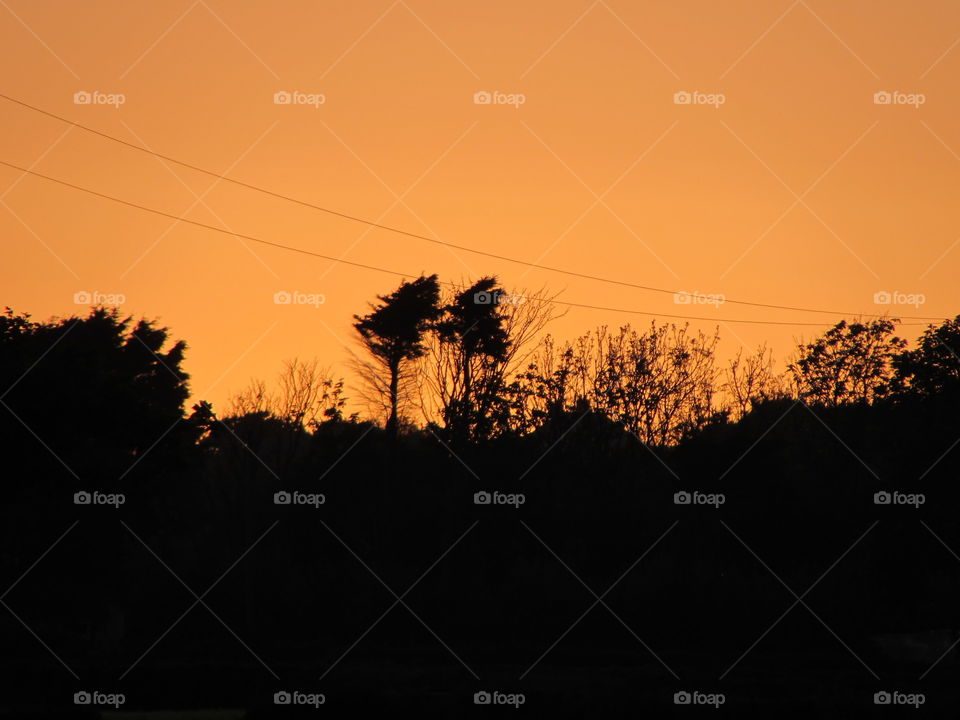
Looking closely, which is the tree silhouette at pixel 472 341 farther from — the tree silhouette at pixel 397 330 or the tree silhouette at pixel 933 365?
the tree silhouette at pixel 933 365

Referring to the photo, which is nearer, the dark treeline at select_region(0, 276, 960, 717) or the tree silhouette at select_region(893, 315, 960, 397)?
the dark treeline at select_region(0, 276, 960, 717)

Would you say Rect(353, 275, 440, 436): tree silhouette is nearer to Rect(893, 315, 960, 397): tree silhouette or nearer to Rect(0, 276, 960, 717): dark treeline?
Rect(0, 276, 960, 717): dark treeline

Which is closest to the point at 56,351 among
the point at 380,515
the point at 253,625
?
the point at 253,625

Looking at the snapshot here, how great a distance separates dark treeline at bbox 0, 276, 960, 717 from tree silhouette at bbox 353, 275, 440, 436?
0.33 feet

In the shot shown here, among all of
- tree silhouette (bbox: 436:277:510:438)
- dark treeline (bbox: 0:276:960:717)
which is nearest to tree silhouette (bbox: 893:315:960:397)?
dark treeline (bbox: 0:276:960:717)

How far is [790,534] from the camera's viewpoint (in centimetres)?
3919

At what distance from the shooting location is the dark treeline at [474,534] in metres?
26.9

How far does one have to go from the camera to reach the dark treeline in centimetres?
2692

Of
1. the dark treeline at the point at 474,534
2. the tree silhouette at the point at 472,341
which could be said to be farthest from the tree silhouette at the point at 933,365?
the tree silhouette at the point at 472,341

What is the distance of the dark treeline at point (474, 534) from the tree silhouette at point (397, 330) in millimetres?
102

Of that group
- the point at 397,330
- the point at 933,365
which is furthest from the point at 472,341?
the point at 933,365

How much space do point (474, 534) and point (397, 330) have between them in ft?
42.0

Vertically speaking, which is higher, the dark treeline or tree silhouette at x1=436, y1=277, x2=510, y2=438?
tree silhouette at x1=436, y1=277, x2=510, y2=438

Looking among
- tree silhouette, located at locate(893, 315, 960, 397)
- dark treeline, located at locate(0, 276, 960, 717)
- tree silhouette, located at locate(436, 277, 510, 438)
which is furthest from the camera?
tree silhouette, located at locate(436, 277, 510, 438)
